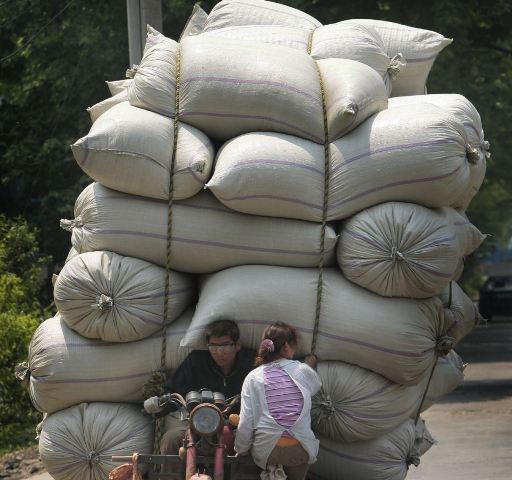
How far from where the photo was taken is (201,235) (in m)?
6.94

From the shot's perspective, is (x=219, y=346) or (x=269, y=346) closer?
(x=269, y=346)

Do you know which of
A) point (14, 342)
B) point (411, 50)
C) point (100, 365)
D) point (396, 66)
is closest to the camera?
point (100, 365)

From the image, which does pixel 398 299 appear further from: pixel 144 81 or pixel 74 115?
pixel 74 115

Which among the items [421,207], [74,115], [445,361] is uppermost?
[421,207]

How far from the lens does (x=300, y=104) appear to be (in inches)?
279

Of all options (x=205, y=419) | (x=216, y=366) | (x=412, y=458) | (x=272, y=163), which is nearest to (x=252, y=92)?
(x=272, y=163)

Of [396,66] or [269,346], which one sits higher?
[396,66]

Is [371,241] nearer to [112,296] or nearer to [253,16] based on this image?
[112,296]

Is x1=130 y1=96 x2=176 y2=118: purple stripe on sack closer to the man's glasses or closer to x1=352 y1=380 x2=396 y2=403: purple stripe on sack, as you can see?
the man's glasses

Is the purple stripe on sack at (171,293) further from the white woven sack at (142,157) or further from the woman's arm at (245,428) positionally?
the woman's arm at (245,428)

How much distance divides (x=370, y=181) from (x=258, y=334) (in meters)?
1.04

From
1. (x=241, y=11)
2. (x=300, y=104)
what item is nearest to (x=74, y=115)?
(x=241, y=11)

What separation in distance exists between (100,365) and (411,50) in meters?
3.00

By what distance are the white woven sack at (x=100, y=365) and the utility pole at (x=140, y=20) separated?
555 centimetres
